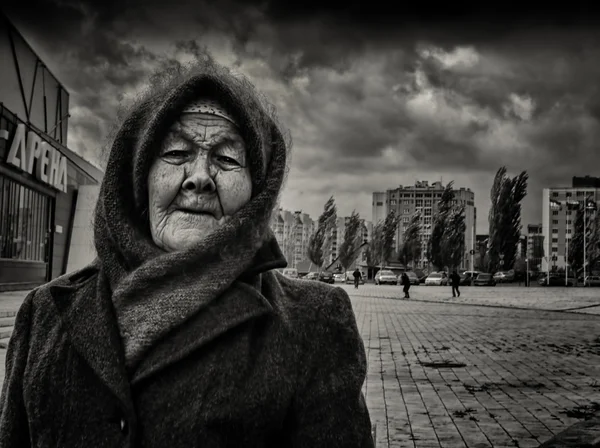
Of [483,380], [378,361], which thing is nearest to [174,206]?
[483,380]

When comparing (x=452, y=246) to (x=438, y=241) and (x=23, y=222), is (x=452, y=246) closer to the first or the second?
(x=438, y=241)

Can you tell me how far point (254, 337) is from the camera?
4.64 ft

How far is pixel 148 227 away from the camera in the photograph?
61.1 inches

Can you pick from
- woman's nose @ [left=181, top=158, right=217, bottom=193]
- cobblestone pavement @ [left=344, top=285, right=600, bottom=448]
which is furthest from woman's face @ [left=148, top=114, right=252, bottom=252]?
cobblestone pavement @ [left=344, top=285, right=600, bottom=448]

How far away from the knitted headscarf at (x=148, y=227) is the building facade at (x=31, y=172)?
73.1 ft

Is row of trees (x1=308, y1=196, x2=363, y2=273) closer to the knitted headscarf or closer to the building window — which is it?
the building window

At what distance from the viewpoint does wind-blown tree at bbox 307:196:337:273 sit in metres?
78.8

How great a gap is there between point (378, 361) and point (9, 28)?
65.0 ft

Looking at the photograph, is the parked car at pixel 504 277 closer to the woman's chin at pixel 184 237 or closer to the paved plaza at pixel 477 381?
the paved plaza at pixel 477 381

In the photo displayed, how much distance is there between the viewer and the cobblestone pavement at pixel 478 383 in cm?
625

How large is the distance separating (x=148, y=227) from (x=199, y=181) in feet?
0.62

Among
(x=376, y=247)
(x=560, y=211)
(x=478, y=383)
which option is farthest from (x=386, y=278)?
(x=560, y=211)

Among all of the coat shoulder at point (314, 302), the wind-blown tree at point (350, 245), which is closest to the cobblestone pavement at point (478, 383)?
the coat shoulder at point (314, 302)

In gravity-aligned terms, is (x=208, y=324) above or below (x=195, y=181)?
below
